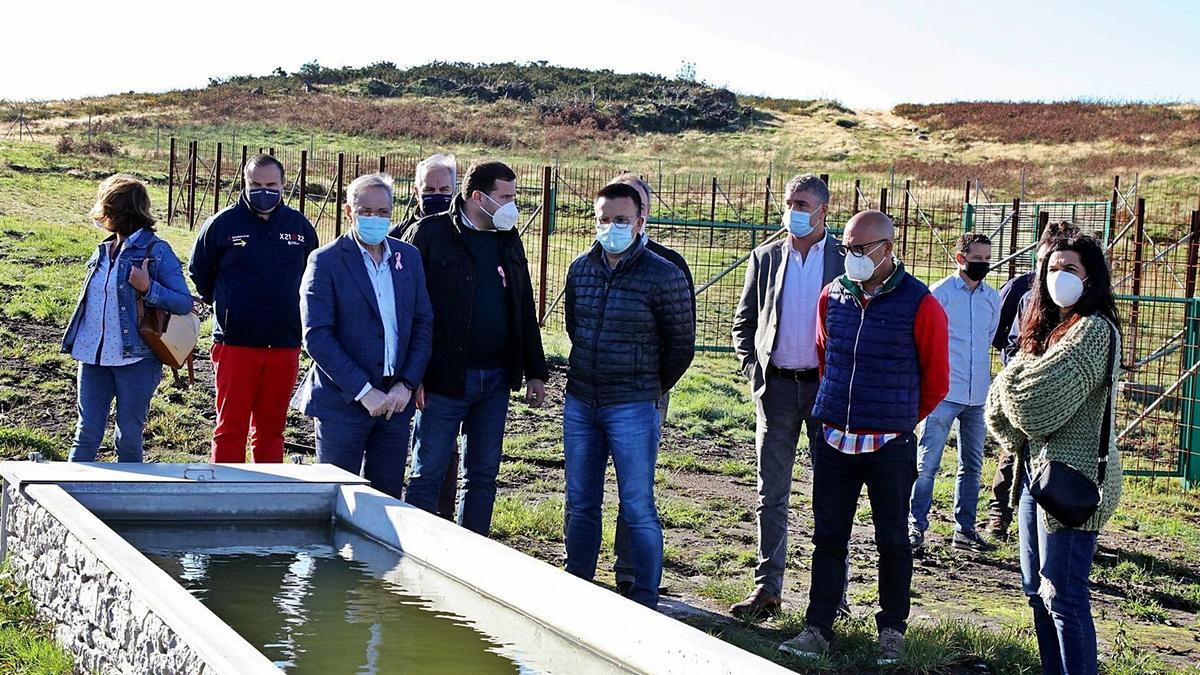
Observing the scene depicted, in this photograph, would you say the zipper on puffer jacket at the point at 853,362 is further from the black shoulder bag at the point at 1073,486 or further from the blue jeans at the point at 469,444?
the blue jeans at the point at 469,444

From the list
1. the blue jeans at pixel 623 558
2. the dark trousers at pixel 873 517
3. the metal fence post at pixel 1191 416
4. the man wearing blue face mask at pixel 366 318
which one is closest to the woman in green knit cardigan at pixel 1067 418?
the dark trousers at pixel 873 517

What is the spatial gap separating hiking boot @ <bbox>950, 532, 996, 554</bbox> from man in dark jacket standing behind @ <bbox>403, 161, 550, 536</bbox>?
3146 millimetres

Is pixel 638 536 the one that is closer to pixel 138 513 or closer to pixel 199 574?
pixel 199 574

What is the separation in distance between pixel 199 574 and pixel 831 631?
8.76ft

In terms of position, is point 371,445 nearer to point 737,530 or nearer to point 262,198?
point 262,198

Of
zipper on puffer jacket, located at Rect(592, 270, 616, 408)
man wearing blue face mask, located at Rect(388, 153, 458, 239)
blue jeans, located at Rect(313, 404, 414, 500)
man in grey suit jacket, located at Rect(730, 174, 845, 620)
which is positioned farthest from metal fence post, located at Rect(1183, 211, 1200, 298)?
blue jeans, located at Rect(313, 404, 414, 500)

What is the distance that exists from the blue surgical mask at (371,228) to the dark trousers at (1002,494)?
4.01 m

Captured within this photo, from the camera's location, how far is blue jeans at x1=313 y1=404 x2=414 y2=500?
638 cm

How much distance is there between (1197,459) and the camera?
34.4 feet

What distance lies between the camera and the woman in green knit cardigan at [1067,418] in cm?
463

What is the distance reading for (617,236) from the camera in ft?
19.5

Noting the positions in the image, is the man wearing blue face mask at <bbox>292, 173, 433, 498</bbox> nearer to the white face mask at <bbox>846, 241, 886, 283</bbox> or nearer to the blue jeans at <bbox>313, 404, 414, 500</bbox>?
the blue jeans at <bbox>313, 404, 414, 500</bbox>

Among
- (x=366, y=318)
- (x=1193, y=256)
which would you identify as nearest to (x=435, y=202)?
(x=366, y=318)

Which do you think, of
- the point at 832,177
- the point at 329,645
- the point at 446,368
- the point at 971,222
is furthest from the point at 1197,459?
the point at 832,177
